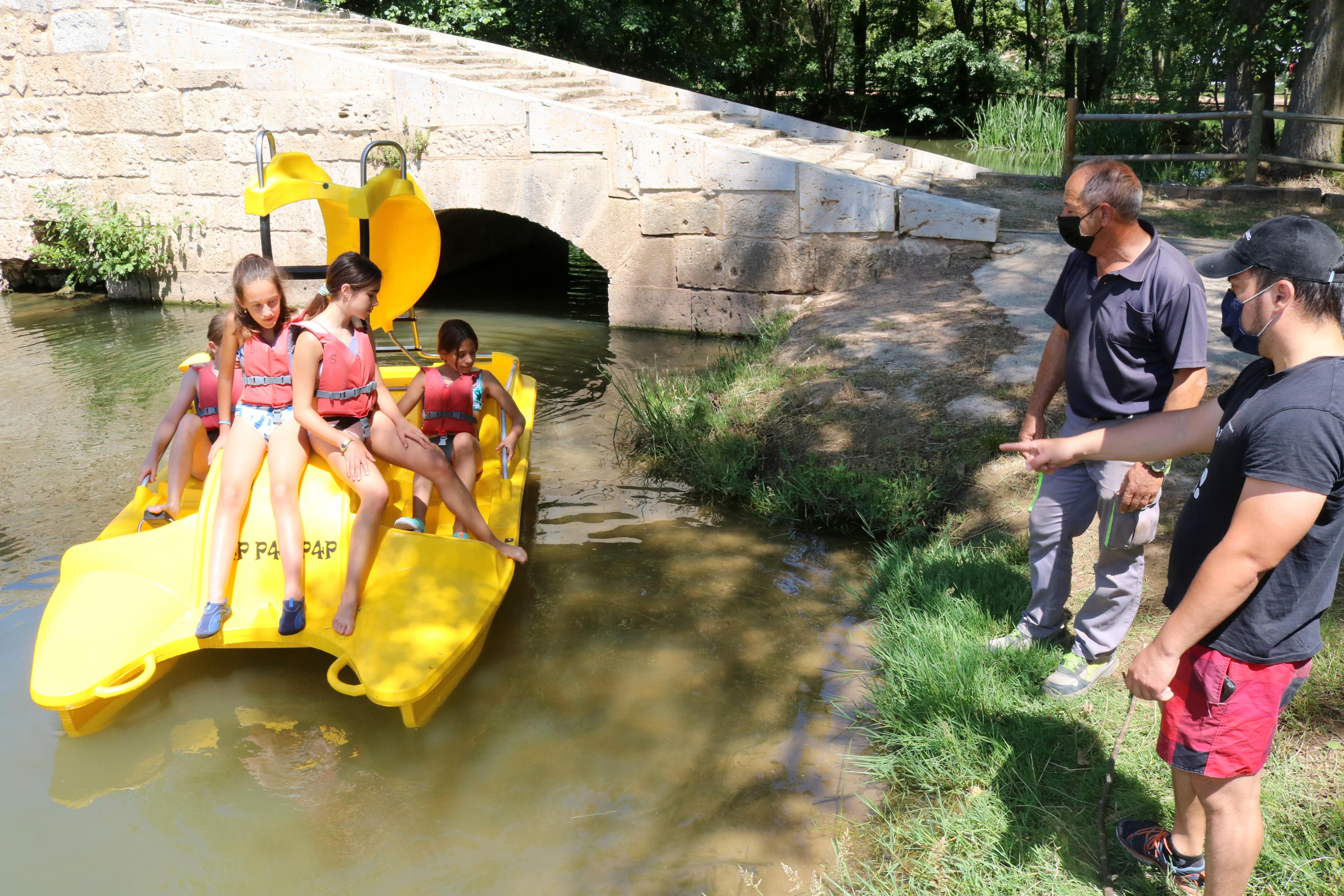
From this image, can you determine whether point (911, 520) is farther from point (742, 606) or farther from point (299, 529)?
point (299, 529)

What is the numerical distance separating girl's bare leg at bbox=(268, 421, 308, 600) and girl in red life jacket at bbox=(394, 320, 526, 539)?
85cm

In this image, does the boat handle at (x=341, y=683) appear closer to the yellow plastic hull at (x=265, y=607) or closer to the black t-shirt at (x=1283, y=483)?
the yellow plastic hull at (x=265, y=607)

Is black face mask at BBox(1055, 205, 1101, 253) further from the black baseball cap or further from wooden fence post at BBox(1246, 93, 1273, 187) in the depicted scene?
wooden fence post at BBox(1246, 93, 1273, 187)

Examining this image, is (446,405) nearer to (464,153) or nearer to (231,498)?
(231,498)

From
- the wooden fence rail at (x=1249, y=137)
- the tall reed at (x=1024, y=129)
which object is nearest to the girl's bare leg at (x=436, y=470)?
the wooden fence rail at (x=1249, y=137)

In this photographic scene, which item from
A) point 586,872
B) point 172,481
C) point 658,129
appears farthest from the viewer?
point 658,129

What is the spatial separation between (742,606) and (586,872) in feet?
5.73

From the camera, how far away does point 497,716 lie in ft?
12.0

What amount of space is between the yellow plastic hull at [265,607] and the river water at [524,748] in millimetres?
126

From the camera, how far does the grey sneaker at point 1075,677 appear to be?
10.6 ft

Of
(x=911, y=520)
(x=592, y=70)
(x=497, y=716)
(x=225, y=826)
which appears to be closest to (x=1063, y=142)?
(x=592, y=70)

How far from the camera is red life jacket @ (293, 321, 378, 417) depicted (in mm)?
3934

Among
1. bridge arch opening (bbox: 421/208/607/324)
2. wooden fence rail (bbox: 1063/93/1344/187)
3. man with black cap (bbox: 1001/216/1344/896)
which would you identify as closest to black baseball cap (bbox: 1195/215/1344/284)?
man with black cap (bbox: 1001/216/1344/896)

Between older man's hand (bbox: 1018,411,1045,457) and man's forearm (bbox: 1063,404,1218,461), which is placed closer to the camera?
man's forearm (bbox: 1063,404,1218,461)
